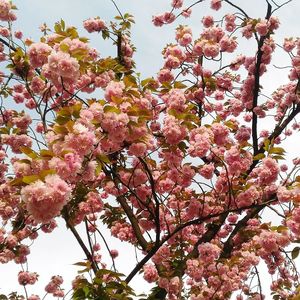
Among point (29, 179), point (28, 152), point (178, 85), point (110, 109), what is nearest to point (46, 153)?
point (28, 152)

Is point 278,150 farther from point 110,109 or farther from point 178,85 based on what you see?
point 110,109

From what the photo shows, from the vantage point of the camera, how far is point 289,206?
16.4ft

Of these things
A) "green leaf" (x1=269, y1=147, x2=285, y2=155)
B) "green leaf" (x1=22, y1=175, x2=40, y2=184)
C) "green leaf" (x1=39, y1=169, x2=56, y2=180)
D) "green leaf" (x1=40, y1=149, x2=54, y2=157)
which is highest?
"green leaf" (x1=269, y1=147, x2=285, y2=155)

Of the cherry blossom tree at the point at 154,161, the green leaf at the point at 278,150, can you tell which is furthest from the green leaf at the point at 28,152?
the green leaf at the point at 278,150

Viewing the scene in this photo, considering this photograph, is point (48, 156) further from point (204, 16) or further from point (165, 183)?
point (204, 16)

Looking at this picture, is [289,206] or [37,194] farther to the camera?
[289,206]

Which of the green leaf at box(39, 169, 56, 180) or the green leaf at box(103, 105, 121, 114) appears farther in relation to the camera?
the green leaf at box(103, 105, 121, 114)

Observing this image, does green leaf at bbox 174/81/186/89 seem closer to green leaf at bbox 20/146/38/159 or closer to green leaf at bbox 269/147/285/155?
green leaf at bbox 269/147/285/155

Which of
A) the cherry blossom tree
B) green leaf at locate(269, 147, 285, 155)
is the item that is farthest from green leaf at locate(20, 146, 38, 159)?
green leaf at locate(269, 147, 285, 155)

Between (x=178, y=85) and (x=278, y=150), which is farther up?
(x=178, y=85)

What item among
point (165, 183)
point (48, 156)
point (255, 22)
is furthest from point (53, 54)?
point (255, 22)

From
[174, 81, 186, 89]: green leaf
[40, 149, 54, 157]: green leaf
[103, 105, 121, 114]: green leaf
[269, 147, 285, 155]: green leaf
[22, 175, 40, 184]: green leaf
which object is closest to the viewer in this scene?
[22, 175, 40, 184]: green leaf

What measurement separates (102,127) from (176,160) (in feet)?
4.77

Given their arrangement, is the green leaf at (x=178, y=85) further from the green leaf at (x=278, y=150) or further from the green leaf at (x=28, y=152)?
the green leaf at (x=28, y=152)
